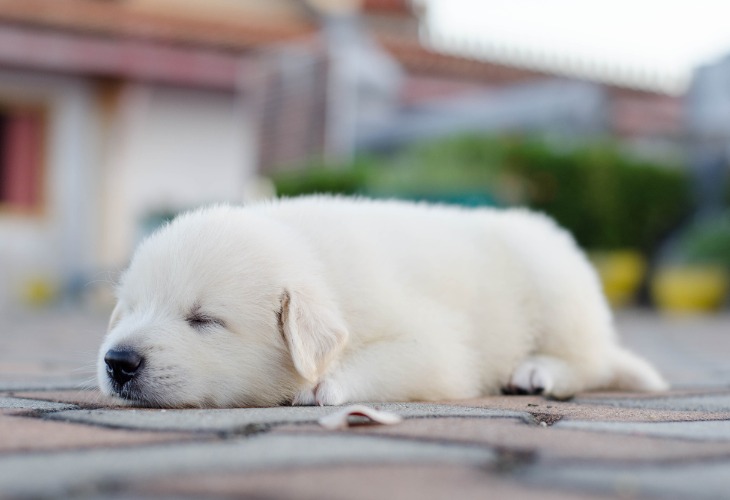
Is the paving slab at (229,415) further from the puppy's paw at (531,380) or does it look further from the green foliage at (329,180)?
the green foliage at (329,180)

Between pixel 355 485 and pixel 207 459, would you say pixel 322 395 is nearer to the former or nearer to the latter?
pixel 207 459

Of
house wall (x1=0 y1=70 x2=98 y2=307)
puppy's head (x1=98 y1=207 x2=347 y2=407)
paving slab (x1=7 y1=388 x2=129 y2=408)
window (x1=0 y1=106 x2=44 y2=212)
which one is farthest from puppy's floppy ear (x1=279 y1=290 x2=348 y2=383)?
window (x1=0 y1=106 x2=44 y2=212)

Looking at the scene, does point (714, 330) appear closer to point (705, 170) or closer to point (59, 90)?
point (705, 170)

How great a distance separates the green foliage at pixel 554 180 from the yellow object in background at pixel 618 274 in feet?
1.12

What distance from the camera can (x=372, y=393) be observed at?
119 inches

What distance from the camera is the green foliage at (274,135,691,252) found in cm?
1180

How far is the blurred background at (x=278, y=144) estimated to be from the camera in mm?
12383

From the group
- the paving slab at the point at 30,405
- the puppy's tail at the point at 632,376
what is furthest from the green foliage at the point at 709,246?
the paving slab at the point at 30,405

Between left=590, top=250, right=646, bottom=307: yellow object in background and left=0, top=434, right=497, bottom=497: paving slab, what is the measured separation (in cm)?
1065

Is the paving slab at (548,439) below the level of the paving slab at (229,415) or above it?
above

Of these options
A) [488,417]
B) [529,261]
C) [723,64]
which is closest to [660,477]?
[488,417]

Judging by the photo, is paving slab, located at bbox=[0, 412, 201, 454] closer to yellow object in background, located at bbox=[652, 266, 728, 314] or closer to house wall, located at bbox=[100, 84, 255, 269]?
yellow object in background, located at bbox=[652, 266, 728, 314]

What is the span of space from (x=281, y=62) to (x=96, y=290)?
461cm

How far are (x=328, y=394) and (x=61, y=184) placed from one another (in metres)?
11.4
